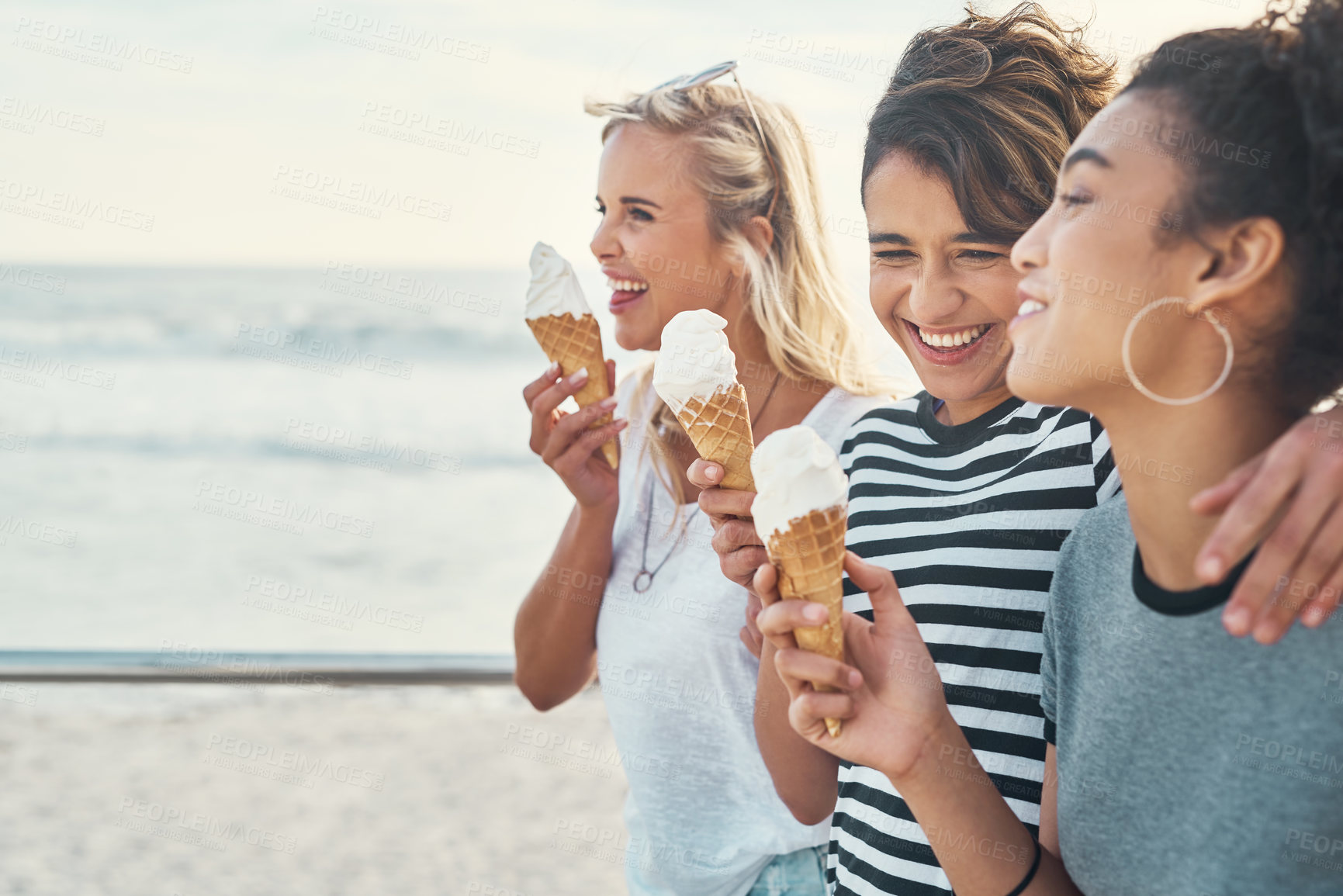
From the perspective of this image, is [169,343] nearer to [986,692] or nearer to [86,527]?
[86,527]

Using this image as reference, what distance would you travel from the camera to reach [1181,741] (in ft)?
3.89

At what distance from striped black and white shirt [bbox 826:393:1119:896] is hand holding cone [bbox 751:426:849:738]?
1.30ft

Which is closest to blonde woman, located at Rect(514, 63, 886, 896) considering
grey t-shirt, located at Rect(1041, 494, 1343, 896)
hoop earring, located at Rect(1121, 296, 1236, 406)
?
grey t-shirt, located at Rect(1041, 494, 1343, 896)

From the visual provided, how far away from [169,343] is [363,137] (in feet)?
26.3

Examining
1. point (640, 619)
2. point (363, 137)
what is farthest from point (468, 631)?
→ point (363, 137)

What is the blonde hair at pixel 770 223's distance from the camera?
8.45 ft

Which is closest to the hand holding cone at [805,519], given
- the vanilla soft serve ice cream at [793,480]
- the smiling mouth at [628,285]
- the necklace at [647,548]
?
the vanilla soft serve ice cream at [793,480]

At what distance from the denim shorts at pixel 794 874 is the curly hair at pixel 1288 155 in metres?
1.51

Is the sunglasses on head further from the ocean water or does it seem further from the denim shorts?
the denim shorts

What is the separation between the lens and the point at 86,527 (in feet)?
33.8

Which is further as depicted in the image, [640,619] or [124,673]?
[124,673]

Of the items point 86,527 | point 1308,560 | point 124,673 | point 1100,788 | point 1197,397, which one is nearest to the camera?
point 1308,560

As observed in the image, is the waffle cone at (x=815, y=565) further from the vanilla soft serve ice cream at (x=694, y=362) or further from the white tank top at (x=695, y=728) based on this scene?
the white tank top at (x=695, y=728)

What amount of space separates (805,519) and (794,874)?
3.90ft
